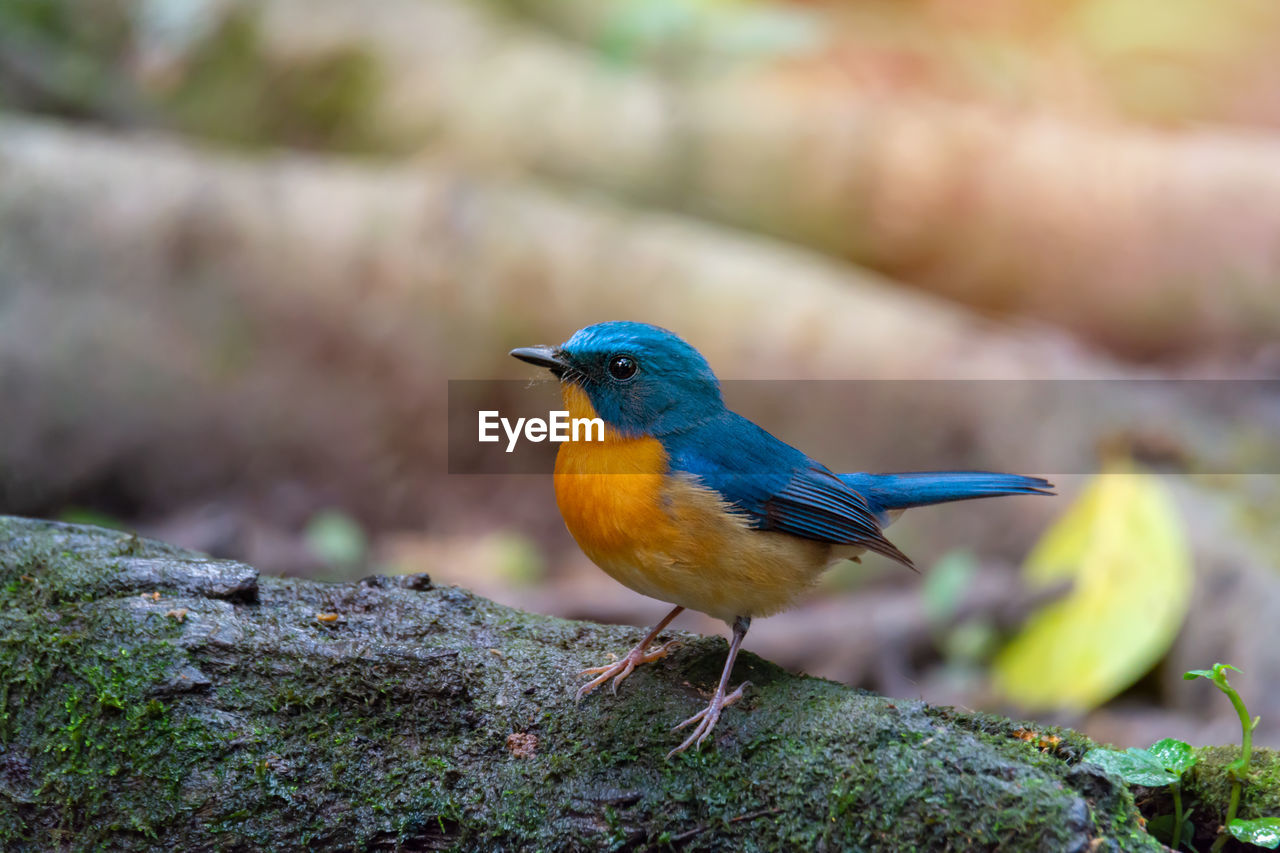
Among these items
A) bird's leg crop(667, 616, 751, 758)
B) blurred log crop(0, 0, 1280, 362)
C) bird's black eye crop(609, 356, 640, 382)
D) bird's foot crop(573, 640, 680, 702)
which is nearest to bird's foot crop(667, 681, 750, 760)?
bird's leg crop(667, 616, 751, 758)

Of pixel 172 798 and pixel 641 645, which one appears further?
pixel 641 645

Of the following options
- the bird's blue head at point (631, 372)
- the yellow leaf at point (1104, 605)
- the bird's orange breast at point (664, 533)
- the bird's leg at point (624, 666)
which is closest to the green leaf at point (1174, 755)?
the bird's orange breast at point (664, 533)

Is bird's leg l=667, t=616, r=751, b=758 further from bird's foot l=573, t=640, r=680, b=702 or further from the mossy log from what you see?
bird's foot l=573, t=640, r=680, b=702

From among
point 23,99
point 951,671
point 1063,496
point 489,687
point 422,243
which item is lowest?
point 951,671

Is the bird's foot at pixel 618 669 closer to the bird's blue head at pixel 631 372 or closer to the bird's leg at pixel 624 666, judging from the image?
the bird's leg at pixel 624 666

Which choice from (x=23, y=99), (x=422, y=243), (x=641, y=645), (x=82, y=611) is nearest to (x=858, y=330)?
(x=422, y=243)

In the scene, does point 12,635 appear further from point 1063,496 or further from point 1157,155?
point 1157,155
